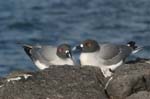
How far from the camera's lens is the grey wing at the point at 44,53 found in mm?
12367

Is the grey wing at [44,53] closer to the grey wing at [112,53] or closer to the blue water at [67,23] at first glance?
the grey wing at [112,53]

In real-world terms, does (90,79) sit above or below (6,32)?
above

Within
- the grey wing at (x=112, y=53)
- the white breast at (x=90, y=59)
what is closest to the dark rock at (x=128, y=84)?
the white breast at (x=90, y=59)

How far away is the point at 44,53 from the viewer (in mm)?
12477

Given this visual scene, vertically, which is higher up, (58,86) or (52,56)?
(58,86)

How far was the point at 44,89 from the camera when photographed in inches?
380

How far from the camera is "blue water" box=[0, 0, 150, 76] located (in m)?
23.7

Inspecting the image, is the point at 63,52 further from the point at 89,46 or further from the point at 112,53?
the point at 112,53

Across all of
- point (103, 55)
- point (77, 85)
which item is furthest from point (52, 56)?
point (77, 85)

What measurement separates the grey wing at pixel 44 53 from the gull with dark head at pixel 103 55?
45 cm

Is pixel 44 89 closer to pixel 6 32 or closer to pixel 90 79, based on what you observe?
pixel 90 79

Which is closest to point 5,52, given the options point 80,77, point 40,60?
point 40,60

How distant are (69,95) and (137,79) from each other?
3.13ft

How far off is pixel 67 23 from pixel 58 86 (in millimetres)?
18387
